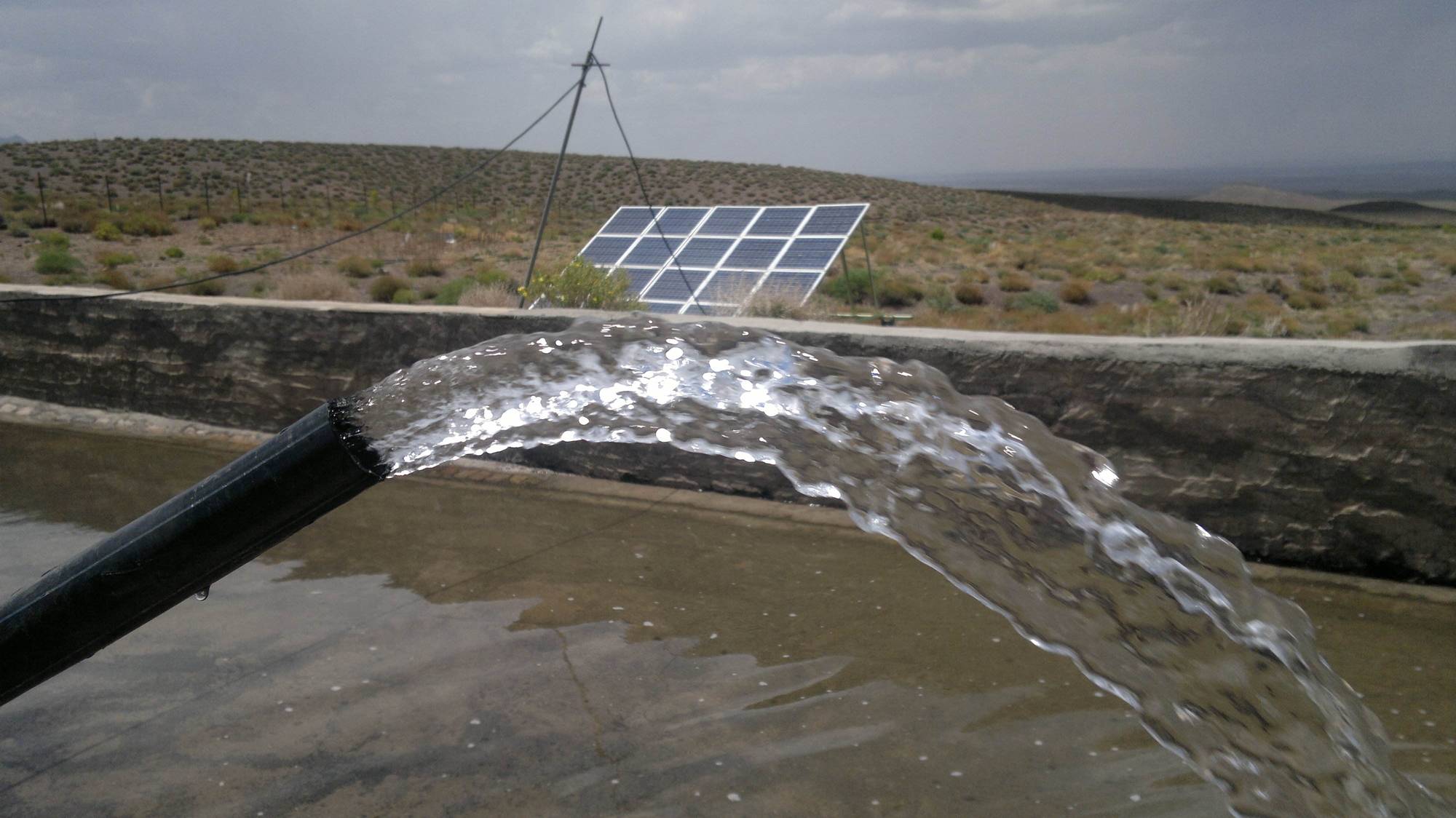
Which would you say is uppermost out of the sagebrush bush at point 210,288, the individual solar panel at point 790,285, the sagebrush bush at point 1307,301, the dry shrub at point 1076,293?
the individual solar panel at point 790,285

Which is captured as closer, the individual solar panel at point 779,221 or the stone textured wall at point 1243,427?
the stone textured wall at point 1243,427

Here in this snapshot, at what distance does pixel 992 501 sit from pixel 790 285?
8679mm

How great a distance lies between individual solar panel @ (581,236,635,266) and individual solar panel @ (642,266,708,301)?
31.2 inches

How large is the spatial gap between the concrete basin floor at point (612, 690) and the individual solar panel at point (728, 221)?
7.74 meters

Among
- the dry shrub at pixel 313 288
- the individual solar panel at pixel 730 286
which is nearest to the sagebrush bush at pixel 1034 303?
the individual solar panel at pixel 730 286

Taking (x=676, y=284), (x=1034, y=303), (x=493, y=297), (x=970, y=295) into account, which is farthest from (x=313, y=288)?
(x=1034, y=303)

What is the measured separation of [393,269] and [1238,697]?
23.7m

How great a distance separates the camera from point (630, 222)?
13508 millimetres

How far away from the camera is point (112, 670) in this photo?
3723mm

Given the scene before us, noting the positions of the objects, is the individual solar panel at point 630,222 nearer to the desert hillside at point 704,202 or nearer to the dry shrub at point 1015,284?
the desert hillside at point 704,202

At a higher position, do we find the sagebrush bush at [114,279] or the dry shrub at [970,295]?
the sagebrush bush at [114,279]

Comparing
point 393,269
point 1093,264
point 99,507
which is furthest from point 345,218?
point 99,507

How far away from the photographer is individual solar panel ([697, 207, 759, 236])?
12578 mm

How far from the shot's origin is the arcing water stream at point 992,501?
2.37m
